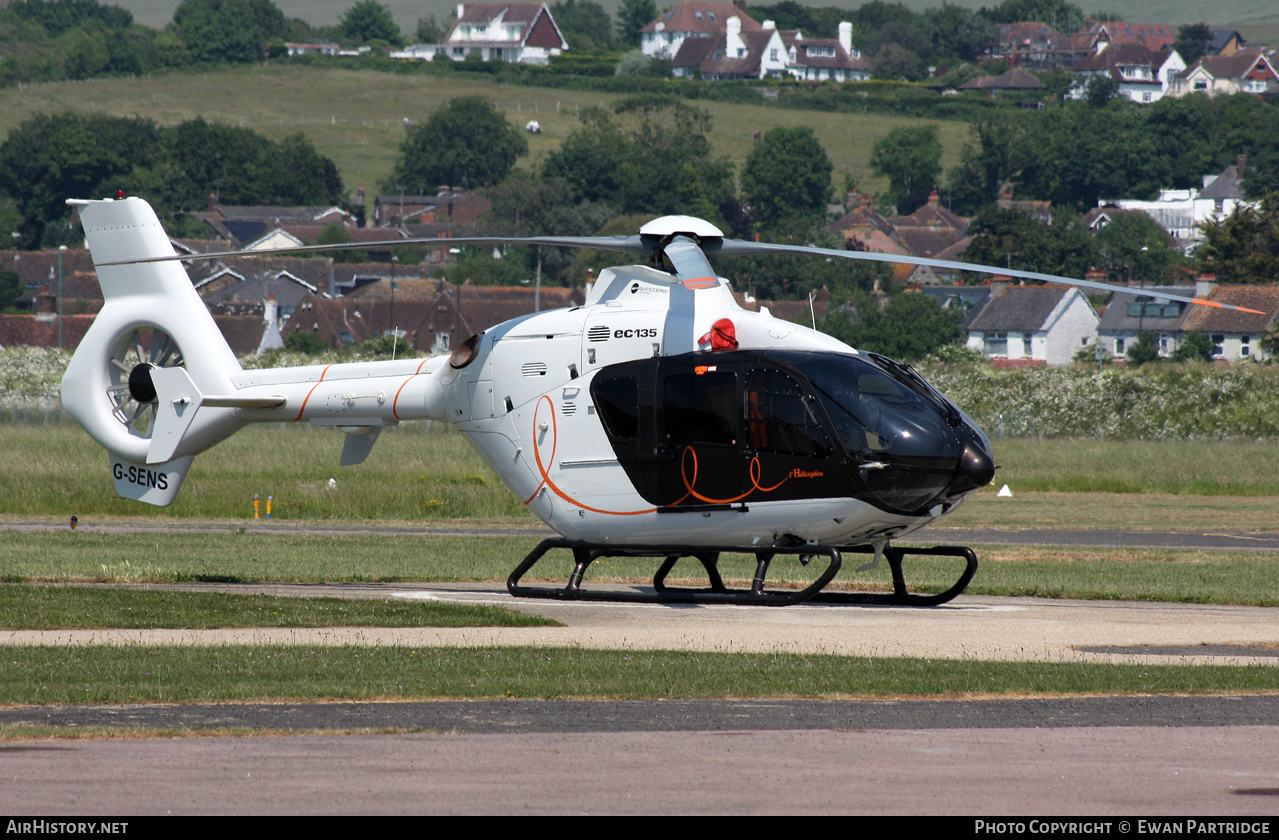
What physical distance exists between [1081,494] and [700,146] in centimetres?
13815

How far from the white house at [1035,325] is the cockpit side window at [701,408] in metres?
93.8

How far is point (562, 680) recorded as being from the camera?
12.8 m

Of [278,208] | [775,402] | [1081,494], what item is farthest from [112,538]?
[278,208]

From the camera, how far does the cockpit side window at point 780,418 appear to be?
16.4m

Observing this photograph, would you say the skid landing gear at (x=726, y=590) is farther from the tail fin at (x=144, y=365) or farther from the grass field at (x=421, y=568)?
the tail fin at (x=144, y=365)

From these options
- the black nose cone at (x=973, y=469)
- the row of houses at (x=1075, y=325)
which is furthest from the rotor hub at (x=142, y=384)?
the row of houses at (x=1075, y=325)

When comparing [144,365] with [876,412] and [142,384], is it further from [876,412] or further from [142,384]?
[876,412]

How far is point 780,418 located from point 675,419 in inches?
51.7

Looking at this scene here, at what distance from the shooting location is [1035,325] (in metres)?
109

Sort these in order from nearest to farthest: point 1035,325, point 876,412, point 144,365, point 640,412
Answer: point 876,412
point 640,412
point 144,365
point 1035,325

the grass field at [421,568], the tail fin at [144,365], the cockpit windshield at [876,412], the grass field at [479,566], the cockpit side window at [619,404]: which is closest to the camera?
the grass field at [421,568]

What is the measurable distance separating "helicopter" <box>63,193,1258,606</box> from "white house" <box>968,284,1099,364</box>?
92371mm

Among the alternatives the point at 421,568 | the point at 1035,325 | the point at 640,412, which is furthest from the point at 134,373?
the point at 1035,325
